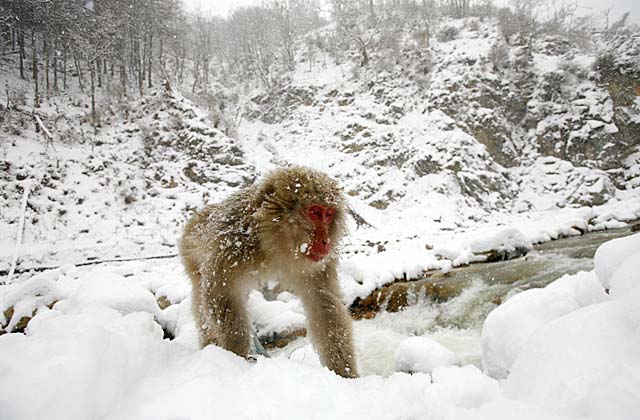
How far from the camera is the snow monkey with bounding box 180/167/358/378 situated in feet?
6.98

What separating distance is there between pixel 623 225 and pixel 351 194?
29.9 ft

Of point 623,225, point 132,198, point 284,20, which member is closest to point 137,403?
point 623,225

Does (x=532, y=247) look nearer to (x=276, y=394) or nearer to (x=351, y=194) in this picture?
(x=276, y=394)

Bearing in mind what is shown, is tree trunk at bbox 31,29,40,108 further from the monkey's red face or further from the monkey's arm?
the monkey's red face

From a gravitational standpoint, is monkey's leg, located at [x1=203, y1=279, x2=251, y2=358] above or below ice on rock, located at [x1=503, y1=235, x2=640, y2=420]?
below

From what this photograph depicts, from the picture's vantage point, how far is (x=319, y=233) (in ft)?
6.93

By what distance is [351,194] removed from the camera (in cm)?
1502

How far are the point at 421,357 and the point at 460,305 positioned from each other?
235 cm

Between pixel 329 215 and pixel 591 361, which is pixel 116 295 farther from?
pixel 591 361

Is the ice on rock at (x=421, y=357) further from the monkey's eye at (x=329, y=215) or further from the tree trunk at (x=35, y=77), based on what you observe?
the tree trunk at (x=35, y=77)

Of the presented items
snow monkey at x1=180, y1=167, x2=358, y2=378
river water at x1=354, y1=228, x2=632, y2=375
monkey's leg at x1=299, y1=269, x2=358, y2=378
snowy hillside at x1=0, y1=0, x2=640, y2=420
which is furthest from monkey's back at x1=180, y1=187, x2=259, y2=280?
river water at x1=354, y1=228, x2=632, y2=375

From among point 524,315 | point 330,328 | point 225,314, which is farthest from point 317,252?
point 524,315

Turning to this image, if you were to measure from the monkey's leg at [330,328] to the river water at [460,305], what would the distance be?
161 cm

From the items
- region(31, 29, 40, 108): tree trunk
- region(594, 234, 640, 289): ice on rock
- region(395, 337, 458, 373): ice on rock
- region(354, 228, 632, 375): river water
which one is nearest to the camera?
region(594, 234, 640, 289): ice on rock
